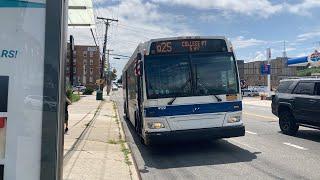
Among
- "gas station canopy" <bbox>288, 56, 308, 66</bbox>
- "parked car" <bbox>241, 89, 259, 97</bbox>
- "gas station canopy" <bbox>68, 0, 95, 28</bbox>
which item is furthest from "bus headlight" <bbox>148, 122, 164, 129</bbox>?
"parked car" <bbox>241, 89, 259, 97</bbox>

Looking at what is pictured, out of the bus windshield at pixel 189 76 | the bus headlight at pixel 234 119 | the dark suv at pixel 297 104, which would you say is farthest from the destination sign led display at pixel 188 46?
the dark suv at pixel 297 104

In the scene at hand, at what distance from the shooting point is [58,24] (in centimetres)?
270

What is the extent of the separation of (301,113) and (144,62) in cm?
568

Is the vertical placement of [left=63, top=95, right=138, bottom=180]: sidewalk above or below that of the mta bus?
below

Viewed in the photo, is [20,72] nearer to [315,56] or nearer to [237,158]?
[237,158]

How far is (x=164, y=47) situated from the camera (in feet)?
37.9

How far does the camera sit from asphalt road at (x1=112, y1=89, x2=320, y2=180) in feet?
29.7

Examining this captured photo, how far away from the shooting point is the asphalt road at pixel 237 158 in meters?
9.04

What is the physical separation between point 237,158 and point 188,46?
3120 mm

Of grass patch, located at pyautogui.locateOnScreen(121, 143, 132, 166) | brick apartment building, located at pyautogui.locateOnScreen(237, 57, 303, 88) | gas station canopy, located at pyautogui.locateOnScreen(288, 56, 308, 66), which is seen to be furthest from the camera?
brick apartment building, located at pyautogui.locateOnScreen(237, 57, 303, 88)

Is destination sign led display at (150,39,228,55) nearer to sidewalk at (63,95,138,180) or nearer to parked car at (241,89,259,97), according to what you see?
sidewalk at (63,95,138,180)

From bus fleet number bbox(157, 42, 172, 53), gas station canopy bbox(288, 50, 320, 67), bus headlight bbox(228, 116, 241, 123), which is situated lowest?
bus headlight bbox(228, 116, 241, 123)

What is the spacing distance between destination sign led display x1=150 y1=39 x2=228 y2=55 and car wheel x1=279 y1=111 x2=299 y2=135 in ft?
14.8

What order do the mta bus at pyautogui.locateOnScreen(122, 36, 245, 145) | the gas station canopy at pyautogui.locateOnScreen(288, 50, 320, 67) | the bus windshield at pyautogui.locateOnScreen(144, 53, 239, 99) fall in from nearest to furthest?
the mta bus at pyautogui.locateOnScreen(122, 36, 245, 145) < the bus windshield at pyautogui.locateOnScreen(144, 53, 239, 99) < the gas station canopy at pyautogui.locateOnScreen(288, 50, 320, 67)
